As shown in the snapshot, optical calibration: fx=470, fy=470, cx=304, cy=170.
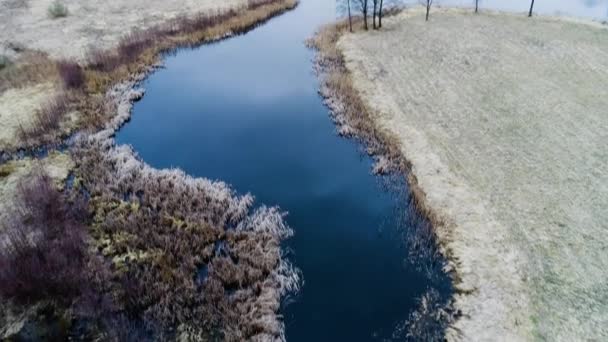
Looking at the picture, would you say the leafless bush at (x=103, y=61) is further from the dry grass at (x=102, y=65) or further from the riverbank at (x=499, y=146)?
the riverbank at (x=499, y=146)

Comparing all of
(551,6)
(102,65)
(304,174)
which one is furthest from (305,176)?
(551,6)

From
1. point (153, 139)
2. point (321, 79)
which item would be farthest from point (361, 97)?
point (153, 139)

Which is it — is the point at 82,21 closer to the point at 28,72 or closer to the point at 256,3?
the point at 28,72

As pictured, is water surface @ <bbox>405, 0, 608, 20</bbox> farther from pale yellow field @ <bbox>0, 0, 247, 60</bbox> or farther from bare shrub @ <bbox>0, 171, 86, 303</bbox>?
bare shrub @ <bbox>0, 171, 86, 303</bbox>

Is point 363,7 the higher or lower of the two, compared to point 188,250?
higher

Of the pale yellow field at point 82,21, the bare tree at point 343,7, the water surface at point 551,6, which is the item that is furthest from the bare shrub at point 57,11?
the water surface at point 551,6

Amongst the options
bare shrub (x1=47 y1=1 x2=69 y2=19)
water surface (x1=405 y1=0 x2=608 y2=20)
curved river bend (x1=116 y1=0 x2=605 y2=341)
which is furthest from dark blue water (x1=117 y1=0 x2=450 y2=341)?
water surface (x1=405 y1=0 x2=608 y2=20)
